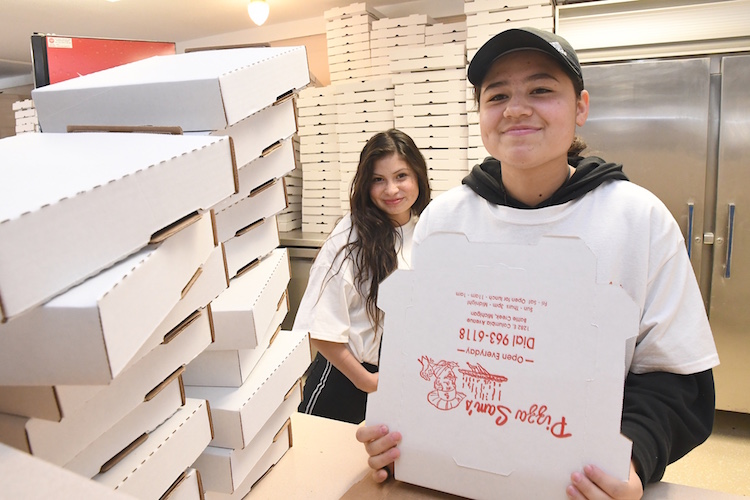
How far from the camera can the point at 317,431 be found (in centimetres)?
119

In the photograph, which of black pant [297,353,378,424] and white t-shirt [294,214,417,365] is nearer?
white t-shirt [294,214,417,365]

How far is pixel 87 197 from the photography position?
0.52 m

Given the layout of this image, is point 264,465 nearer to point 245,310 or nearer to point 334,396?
point 245,310

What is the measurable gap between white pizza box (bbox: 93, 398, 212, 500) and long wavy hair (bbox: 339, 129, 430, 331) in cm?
106

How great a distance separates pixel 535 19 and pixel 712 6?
94cm

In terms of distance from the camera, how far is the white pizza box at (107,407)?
1.90ft

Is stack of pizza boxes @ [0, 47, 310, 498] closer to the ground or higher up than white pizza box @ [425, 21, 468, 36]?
closer to the ground

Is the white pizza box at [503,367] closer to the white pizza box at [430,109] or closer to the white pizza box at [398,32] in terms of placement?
the white pizza box at [430,109]

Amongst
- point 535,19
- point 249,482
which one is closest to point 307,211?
point 535,19

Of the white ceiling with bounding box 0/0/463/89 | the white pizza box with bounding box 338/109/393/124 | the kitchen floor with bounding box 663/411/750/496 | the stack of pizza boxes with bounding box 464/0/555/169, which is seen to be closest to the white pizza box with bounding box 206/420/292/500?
the kitchen floor with bounding box 663/411/750/496

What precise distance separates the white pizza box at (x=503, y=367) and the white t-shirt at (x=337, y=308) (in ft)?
3.51

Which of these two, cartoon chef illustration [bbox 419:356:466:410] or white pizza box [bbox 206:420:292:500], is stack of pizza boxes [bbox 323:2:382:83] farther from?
cartoon chef illustration [bbox 419:356:466:410]

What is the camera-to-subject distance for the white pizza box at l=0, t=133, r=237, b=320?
17.6 inches

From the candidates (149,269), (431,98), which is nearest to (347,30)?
(431,98)
